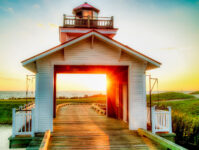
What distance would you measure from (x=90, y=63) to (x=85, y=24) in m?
8.95

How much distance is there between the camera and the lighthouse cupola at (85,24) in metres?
17.6

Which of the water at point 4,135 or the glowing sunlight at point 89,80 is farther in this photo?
the glowing sunlight at point 89,80

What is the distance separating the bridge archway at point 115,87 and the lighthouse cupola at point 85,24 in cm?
455

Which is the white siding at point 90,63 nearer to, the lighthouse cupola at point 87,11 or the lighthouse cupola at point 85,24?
the lighthouse cupola at point 85,24

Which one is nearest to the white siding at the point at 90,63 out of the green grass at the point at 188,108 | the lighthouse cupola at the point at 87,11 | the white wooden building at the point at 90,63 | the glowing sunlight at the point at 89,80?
the white wooden building at the point at 90,63

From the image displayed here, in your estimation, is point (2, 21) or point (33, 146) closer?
point (33, 146)

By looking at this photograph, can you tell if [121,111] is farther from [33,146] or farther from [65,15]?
[65,15]

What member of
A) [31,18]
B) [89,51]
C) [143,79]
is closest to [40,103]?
[89,51]

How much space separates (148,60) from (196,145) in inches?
265

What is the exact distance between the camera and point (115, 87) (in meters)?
15.0

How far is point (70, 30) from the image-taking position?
57.8ft

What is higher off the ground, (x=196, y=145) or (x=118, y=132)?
(x=118, y=132)

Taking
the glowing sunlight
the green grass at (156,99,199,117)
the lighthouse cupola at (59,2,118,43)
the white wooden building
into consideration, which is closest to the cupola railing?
the lighthouse cupola at (59,2,118,43)

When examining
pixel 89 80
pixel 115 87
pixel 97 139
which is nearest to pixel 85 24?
pixel 115 87
